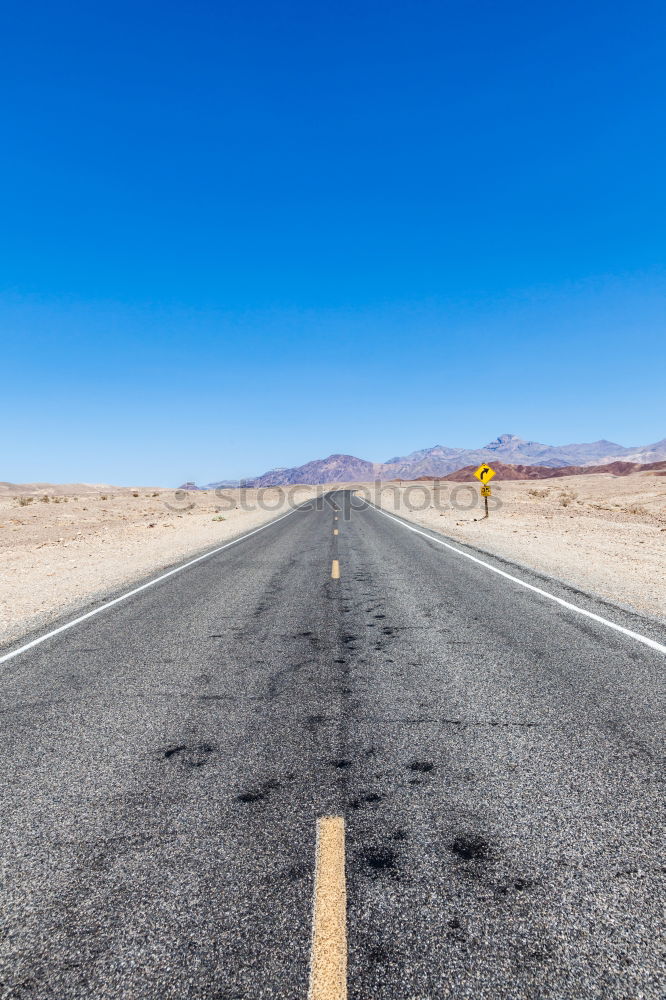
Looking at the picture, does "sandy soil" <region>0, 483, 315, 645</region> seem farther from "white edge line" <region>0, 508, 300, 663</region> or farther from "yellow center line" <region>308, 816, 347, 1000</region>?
"yellow center line" <region>308, 816, 347, 1000</region>

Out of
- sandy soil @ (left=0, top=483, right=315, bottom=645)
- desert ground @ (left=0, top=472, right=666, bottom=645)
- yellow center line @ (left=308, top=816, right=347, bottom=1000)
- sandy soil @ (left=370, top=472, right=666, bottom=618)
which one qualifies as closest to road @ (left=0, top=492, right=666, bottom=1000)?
yellow center line @ (left=308, top=816, right=347, bottom=1000)

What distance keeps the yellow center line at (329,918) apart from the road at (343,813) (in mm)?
37

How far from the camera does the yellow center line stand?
6.40 ft

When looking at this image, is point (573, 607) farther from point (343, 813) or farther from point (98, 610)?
point (98, 610)

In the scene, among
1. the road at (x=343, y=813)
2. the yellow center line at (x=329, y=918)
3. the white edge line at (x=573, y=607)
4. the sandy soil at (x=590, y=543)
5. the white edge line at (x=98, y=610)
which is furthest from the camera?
the sandy soil at (x=590, y=543)

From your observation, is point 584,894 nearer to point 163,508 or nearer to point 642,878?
point 642,878

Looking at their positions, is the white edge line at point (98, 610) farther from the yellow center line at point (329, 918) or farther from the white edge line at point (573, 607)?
the white edge line at point (573, 607)

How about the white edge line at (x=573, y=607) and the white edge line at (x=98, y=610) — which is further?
the white edge line at (x=98, y=610)

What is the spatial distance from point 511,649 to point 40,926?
16.4 feet

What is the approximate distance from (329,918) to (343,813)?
0.76 metres

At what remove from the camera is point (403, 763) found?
3.58 m

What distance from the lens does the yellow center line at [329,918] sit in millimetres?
1952

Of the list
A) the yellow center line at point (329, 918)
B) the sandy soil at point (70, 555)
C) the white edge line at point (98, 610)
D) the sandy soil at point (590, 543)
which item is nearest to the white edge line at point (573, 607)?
the sandy soil at point (590, 543)

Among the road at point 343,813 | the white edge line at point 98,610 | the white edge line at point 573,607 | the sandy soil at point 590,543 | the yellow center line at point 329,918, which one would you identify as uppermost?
the white edge line at point 98,610
